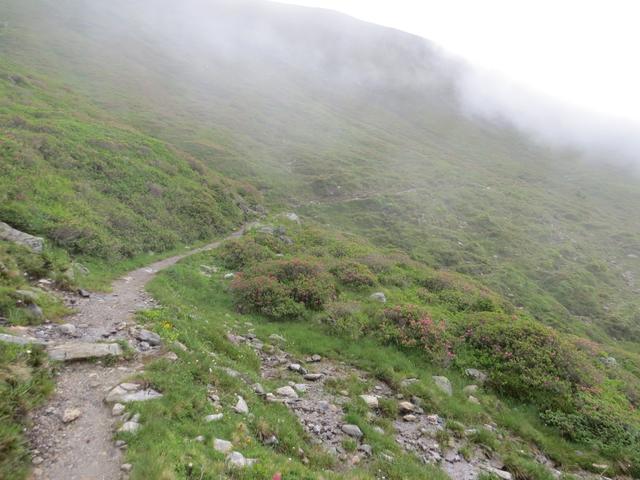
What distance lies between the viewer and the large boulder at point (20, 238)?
14559 millimetres

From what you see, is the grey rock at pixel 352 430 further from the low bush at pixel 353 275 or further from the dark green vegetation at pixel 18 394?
the low bush at pixel 353 275

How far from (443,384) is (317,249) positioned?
1420cm

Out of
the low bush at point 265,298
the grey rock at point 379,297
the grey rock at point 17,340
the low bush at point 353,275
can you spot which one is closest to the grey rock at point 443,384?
the grey rock at point 379,297

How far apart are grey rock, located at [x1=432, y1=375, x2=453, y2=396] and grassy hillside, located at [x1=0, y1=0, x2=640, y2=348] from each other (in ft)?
64.8

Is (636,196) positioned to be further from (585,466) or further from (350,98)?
(585,466)

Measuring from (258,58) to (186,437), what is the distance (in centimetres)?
15861

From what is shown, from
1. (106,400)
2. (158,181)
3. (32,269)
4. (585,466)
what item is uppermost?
(106,400)

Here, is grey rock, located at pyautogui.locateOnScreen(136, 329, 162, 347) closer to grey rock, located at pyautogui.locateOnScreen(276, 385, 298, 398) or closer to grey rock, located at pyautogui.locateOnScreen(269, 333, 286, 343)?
grey rock, located at pyautogui.locateOnScreen(276, 385, 298, 398)

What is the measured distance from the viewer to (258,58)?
14450 cm

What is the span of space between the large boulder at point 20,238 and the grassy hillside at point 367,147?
28.0m

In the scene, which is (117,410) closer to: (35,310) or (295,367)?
(35,310)

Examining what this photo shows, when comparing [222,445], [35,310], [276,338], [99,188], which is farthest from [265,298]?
[99,188]

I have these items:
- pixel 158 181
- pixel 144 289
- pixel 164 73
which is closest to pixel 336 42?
pixel 164 73

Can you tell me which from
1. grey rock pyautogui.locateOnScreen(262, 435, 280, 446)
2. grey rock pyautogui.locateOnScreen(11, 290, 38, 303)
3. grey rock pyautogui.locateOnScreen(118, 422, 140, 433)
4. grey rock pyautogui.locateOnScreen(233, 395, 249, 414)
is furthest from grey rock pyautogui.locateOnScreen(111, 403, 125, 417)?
grey rock pyautogui.locateOnScreen(11, 290, 38, 303)
